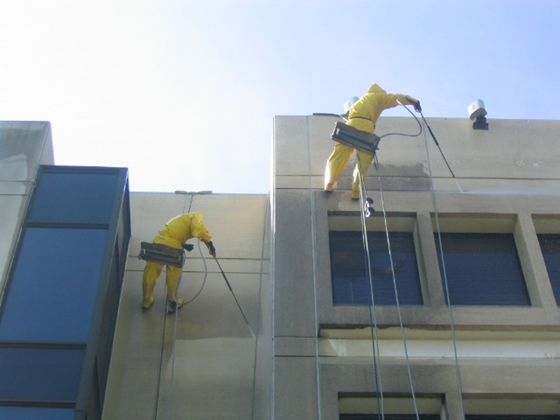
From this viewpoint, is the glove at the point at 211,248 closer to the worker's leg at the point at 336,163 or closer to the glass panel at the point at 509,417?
the worker's leg at the point at 336,163

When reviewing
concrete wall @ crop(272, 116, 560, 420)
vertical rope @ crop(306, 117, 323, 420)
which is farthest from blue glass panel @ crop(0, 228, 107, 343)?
vertical rope @ crop(306, 117, 323, 420)

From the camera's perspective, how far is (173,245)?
10.4 m

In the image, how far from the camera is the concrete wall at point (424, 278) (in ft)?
27.1

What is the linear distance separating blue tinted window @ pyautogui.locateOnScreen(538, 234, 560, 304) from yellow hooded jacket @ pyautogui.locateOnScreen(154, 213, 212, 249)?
4787 millimetres


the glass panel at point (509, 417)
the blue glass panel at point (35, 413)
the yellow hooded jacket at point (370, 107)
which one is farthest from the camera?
the yellow hooded jacket at point (370, 107)

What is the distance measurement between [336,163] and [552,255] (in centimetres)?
336

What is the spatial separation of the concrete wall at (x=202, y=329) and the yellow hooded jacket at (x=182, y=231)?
Answer: 2.47 ft

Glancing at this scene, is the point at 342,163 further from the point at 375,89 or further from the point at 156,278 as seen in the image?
the point at 156,278

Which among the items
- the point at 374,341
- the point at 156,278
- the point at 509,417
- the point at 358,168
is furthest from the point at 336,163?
the point at 509,417

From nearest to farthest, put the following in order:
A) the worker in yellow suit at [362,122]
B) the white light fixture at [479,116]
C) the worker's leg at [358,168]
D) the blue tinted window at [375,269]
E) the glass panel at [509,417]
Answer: the glass panel at [509,417] < the blue tinted window at [375,269] < the worker's leg at [358,168] < the worker in yellow suit at [362,122] < the white light fixture at [479,116]

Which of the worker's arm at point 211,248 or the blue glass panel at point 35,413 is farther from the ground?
the worker's arm at point 211,248

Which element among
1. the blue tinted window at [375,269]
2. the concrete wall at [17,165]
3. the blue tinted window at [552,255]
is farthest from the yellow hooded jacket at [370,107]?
the concrete wall at [17,165]

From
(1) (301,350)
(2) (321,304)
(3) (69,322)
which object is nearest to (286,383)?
(1) (301,350)

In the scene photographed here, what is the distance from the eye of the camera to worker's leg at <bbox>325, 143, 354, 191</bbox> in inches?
392
